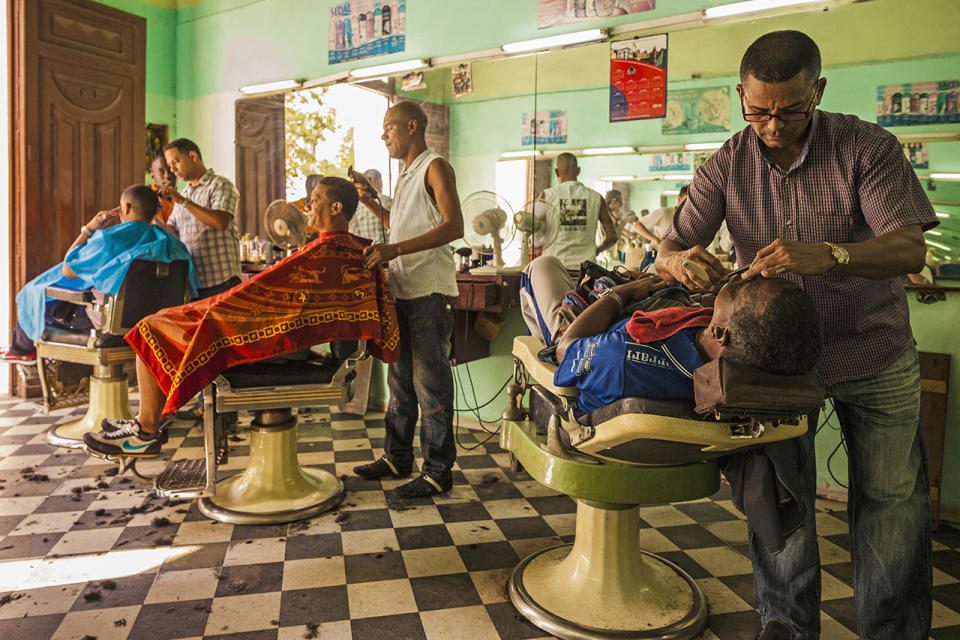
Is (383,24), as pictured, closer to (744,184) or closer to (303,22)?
(303,22)

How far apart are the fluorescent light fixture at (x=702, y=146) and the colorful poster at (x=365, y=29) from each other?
6.00 ft

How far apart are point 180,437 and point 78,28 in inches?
104

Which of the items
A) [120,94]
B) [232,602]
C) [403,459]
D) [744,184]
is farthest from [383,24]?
[232,602]

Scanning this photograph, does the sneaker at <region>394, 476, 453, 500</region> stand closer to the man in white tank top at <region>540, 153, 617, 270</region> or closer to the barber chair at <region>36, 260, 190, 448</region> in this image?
the man in white tank top at <region>540, 153, 617, 270</region>

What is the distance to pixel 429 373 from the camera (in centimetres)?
263

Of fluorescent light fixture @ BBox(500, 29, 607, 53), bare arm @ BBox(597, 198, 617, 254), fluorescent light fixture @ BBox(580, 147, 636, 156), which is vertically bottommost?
bare arm @ BBox(597, 198, 617, 254)

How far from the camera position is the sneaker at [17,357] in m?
3.45

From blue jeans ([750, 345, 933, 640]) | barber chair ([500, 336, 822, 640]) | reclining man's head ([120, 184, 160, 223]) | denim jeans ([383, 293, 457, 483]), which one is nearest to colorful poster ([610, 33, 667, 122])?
denim jeans ([383, 293, 457, 483])

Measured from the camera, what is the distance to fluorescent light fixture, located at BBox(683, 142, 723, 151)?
285cm

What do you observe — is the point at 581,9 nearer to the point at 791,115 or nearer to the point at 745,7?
the point at 745,7

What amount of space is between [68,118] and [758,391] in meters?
4.39

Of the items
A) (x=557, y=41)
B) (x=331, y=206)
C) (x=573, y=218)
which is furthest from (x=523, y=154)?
(x=331, y=206)

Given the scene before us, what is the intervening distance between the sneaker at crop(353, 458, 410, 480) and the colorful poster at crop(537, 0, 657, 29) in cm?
226

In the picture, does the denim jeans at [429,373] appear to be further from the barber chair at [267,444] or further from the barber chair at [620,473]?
the barber chair at [620,473]
